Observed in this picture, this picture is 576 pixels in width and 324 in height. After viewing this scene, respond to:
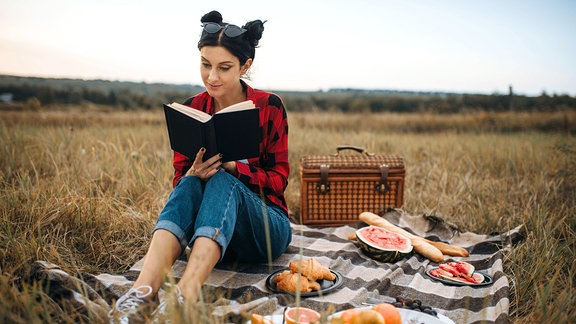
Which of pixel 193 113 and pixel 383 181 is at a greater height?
pixel 193 113

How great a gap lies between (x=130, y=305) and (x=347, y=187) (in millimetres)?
2984

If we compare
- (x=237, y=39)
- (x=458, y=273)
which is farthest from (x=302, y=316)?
A: (x=237, y=39)

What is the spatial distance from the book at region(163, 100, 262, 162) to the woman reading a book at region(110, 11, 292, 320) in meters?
0.08

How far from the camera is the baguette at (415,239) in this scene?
12.0 ft

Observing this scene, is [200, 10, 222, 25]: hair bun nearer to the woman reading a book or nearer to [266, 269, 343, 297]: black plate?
the woman reading a book

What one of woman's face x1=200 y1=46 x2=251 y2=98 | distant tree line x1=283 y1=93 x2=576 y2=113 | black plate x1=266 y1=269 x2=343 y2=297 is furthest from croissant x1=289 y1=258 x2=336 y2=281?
distant tree line x1=283 y1=93 x2=576 y2=113

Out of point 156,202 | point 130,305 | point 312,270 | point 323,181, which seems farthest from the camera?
point 323,181

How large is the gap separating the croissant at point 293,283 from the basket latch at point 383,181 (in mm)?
2041

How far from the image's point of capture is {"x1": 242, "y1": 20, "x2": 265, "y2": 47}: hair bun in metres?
3.32

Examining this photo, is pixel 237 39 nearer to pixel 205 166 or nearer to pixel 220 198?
pixel 205 166

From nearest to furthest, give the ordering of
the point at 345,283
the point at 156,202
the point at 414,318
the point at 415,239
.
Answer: the point at 414,318 < the point at 345,283 < the point at 415,239 < the point at 156,202

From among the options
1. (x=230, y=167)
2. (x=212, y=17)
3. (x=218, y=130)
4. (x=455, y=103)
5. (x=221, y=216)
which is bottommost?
(x=221, y=216)

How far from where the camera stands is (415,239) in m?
3.86

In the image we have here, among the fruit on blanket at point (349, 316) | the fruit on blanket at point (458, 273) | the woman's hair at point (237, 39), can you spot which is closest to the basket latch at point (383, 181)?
the fruit on blanket at point (458, 273)
